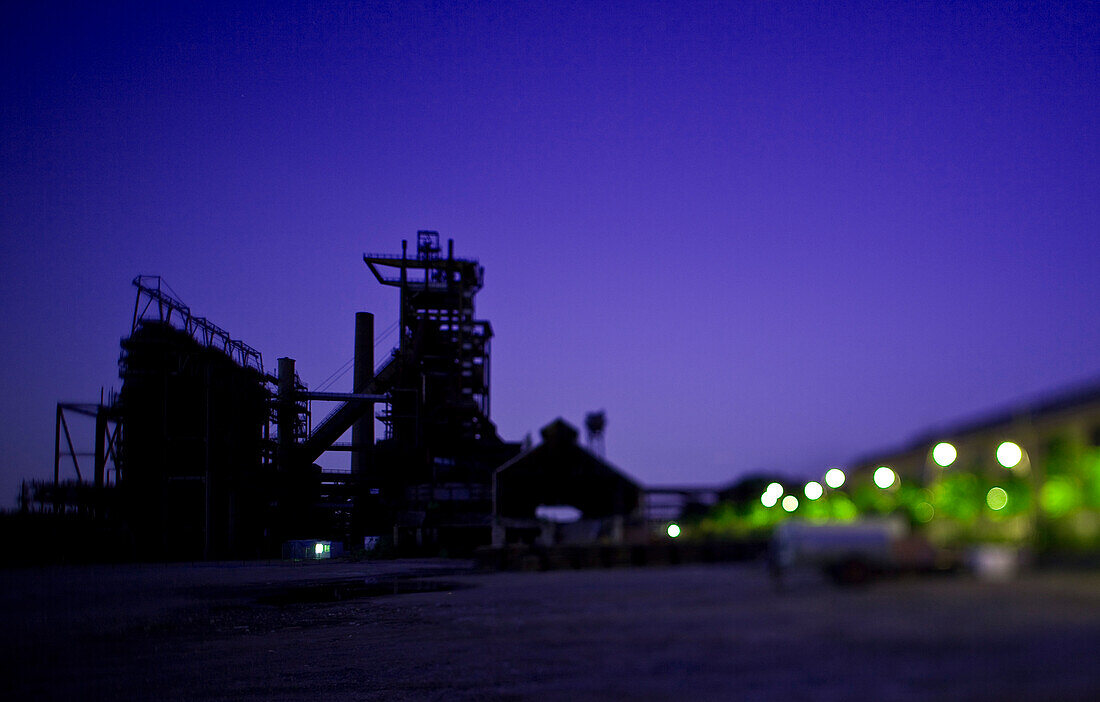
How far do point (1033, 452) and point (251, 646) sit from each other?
10.7 m

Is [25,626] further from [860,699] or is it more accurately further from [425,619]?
[425,619]

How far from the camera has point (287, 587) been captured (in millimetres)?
9203

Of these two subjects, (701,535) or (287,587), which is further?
(287,587)

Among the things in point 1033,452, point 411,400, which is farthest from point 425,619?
point 1033,452

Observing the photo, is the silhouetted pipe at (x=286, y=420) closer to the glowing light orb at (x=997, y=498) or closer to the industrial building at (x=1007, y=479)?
the industrial building at (x=1007, y=479)

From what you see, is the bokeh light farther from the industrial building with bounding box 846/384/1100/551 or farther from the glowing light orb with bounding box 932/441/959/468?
the glowing light orb with bounding box 932/441/959/468

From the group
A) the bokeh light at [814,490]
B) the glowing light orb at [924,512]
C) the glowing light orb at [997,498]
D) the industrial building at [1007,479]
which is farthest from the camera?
the bokeh light at [814,490]

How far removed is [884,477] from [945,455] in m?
0.34

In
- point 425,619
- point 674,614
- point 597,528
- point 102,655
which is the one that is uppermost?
point 597,528

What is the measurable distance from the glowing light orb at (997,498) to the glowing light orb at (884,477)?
1.52 ft

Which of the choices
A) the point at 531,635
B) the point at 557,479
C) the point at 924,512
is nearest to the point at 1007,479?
the point at 924,512

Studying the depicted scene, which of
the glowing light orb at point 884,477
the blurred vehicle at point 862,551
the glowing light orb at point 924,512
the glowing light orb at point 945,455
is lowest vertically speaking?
the blurred vehicle at point 862,551

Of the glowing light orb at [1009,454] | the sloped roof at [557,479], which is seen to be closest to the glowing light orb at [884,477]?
the glowing light orb at [1009,454]

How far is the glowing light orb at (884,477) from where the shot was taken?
3842mm
